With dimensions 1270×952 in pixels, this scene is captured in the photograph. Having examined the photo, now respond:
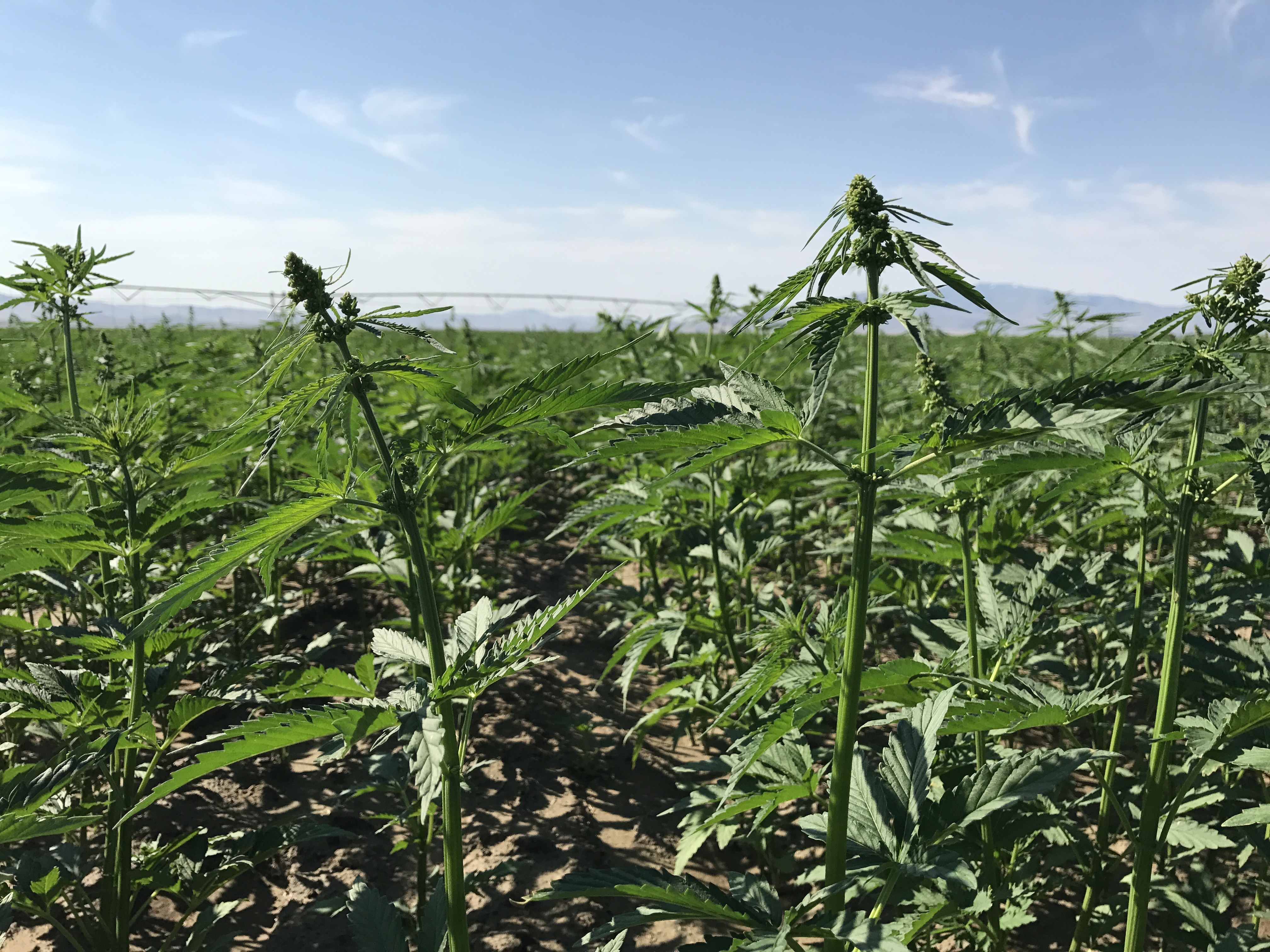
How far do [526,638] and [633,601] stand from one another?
2.58 m

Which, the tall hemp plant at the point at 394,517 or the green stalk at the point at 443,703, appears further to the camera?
the green stalk at the point at 443,703

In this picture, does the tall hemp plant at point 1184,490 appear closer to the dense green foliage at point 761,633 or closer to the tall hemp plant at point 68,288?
the dense green foliage at point 761,633

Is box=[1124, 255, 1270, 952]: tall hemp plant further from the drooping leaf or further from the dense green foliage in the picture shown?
the drooping leaf

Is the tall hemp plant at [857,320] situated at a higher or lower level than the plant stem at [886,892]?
higher

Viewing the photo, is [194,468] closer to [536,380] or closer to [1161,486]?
[536,380]

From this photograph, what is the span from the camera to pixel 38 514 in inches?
123

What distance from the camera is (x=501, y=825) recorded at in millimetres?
3691

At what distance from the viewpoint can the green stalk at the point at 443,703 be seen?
161 cm

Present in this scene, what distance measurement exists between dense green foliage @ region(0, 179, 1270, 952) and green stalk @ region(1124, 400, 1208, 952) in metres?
0.01

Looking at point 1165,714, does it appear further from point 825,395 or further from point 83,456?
point 83,456

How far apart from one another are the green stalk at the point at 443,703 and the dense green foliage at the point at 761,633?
1cm

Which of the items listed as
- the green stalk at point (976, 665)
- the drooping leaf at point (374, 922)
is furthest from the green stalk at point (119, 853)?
the green stalk at point (976, 665)

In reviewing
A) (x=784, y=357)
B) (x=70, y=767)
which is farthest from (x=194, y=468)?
(x=784, y=357)

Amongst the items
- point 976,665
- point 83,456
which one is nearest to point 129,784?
point 83,456
